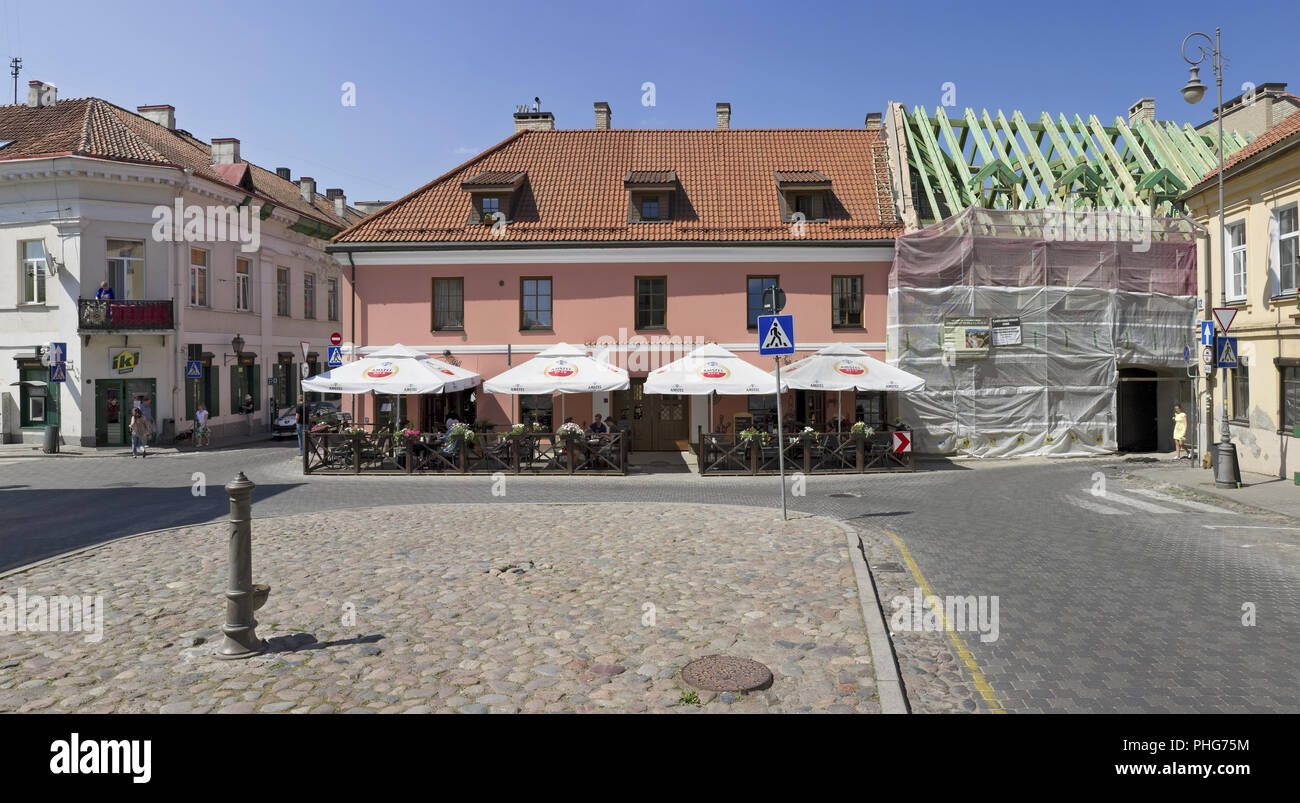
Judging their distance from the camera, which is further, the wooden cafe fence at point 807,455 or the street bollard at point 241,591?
the wooden cafe fence at point 807,455

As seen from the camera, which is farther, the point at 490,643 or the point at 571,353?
the point at 571,353

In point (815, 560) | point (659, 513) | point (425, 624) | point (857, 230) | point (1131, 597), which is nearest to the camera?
point (425, 624)

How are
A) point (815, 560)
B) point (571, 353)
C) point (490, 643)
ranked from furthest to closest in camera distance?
1. point (571, 353)
2. point (815, 560)
3. point (490, 643)

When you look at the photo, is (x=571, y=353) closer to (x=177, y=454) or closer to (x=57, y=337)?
(x=177, y=454)

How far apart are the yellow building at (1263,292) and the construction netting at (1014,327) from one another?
2940 millimetres

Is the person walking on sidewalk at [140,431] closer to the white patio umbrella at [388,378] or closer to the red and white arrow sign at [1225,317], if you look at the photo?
the white patio umbrella at [388,378]

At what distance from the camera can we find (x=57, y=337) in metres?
26.0

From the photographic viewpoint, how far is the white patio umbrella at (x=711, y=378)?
60.2 ft

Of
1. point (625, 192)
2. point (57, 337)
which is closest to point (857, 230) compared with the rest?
point (625, 192)

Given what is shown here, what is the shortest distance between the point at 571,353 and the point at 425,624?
1471cm

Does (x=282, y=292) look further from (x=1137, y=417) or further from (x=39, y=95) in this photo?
(x=1137, y=417)

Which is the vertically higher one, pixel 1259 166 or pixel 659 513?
pixel 1259 166

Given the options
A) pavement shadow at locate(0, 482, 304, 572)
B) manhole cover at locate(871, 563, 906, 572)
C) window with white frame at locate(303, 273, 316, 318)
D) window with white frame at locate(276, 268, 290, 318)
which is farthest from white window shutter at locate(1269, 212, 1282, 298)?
window with white frame at locate(303, 273, 316, 318)

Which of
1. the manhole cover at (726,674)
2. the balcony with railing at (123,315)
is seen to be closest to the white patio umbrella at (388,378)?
the balcony with railing at (123,315)
